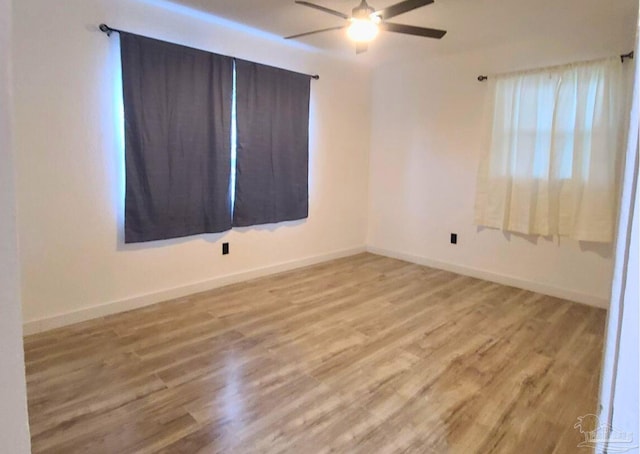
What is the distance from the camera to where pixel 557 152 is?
3.48 metres

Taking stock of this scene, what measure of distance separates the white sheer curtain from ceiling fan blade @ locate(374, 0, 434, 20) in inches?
72.6

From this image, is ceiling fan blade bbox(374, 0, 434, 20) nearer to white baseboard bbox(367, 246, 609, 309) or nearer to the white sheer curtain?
the white sheer curtain

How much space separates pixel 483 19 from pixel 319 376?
297 centimetres

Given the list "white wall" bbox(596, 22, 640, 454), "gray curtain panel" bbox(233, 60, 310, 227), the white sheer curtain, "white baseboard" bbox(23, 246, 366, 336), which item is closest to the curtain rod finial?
"gray curtain panel" bbox(233, 60, 310, 227)

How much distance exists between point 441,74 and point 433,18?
4.08ft

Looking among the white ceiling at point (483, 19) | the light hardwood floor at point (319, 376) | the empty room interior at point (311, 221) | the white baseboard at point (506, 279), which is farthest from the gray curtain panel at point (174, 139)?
the white baseboard at point (506, 279)

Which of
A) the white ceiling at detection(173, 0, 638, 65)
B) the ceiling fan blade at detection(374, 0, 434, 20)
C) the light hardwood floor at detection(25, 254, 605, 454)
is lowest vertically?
the light hardwood floor at detection(25, 254, 605, 454)

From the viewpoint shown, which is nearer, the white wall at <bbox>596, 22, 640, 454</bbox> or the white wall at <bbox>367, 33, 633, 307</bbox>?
the white wall at <bbox>596, 22, 640, 454</bbox>

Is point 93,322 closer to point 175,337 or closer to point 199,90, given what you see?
point 175,337

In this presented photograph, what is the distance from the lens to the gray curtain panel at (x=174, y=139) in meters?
3.00

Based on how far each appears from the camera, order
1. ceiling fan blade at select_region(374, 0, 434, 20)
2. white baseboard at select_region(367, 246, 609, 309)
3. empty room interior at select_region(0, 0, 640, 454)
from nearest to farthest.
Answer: empty room interior at select_region(0, 0, 640, 454), ceiling fan blade at select_region(374, 0, 434, 20), white baseboard at select_region(367, 246, 609, 309)

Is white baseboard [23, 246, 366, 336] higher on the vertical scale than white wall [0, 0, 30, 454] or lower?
lower

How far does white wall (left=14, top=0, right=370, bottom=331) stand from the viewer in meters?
2.60

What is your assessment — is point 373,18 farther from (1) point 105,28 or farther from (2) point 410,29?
(1) point 105,28
